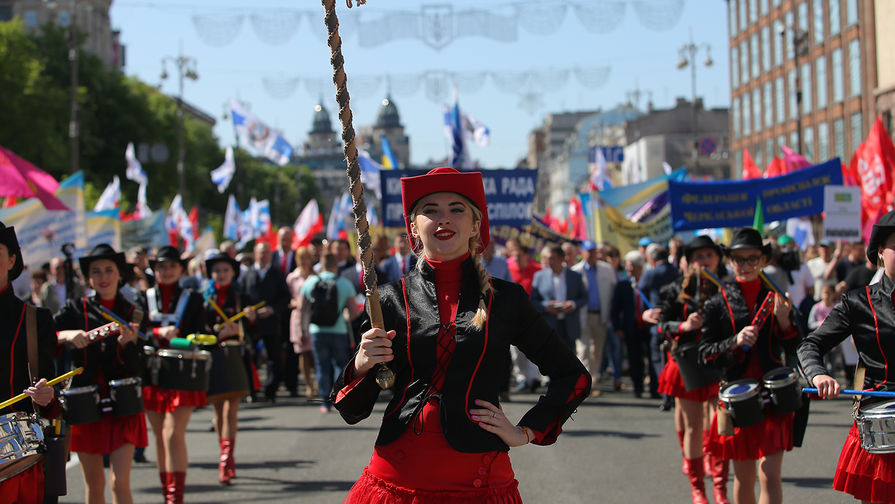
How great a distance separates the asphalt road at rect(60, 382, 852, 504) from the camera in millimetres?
8195

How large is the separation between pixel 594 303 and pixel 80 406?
9402 mm

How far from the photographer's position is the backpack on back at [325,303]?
42.2ft

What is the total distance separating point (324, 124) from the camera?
18162 cm

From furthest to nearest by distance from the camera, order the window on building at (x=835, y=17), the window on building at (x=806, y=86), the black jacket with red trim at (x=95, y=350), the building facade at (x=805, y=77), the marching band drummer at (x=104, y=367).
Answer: the window on building at (x=806, y=86)
the window on building at (x=835, y=17)
the building facade at (x=805, y=77)
the black jacket with red trim at (x=95, y=350)
the marching band drummer at (x=104, y=367)

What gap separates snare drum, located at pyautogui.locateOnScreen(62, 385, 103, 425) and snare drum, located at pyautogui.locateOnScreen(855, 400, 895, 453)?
4346mm

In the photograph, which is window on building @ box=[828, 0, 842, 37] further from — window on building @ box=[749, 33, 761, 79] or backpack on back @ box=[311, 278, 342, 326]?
backpack on back @ box=[311, 278, 342, 326]

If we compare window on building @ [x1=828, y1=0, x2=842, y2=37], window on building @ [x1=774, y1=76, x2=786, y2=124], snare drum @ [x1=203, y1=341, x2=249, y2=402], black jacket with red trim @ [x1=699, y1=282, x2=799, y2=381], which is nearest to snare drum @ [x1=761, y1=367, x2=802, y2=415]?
black jacket with red trim @ [x1=699, y1=282, x2=799, y2=381]

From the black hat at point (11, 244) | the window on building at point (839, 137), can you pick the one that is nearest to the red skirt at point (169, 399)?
the black hat at point (11, 244)

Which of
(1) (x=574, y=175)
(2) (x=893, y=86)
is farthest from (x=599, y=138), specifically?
(2) (x=893, y=86)

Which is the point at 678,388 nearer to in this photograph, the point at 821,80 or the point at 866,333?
the point at 866,333

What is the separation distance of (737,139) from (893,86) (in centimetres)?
3182

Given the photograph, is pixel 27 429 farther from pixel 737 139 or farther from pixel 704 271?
pixel 737 139

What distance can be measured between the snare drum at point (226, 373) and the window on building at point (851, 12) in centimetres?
4526

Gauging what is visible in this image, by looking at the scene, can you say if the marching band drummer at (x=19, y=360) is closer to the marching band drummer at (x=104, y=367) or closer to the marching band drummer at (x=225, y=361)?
the marching band drummer at (x=104, y=367)
